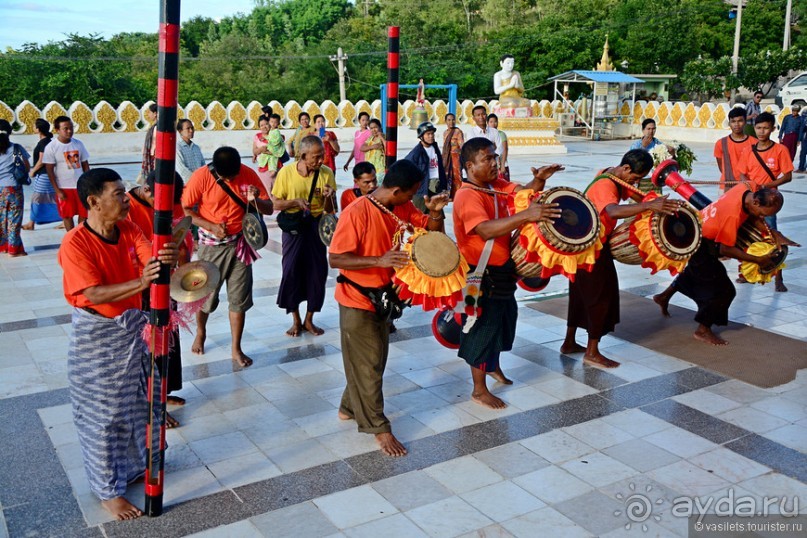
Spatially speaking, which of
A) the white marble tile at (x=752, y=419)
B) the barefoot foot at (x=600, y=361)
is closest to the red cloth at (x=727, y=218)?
the barefoot foot at (x=600, y=361)

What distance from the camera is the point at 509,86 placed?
2392cm

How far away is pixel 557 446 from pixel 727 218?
2.71 metres

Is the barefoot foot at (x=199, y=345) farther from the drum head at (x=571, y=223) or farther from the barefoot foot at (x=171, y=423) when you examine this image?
the drum head at (x=571, y=223)

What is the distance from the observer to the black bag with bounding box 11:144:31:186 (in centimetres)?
951

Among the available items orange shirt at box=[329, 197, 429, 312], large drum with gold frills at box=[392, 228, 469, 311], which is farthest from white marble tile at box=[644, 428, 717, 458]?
orange shirt at box=[329, 197, 429, 312]

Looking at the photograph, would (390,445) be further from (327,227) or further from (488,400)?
(327,227)

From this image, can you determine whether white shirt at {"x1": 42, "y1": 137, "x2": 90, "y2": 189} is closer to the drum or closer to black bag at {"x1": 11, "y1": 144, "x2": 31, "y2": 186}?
black bag at {"x1": 11, "y1": 144, "x2": 31, "y2": 186}

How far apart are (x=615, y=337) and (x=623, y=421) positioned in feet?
5.94

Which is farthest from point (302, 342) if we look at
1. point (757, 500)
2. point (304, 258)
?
point (757, 500)

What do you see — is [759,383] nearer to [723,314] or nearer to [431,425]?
[723,314]

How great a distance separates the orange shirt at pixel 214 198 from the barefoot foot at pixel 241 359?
0.92 metres

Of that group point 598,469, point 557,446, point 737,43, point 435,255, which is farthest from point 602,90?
point 598,469

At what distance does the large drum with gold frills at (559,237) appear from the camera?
4891 millimetres

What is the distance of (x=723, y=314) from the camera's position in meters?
6.66
